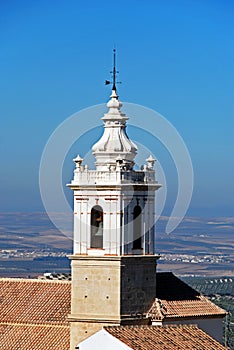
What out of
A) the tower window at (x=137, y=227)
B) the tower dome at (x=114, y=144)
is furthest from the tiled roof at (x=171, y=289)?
the tower dome at (x=114, y=144)

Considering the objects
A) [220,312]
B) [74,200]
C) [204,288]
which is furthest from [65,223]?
[204,288]

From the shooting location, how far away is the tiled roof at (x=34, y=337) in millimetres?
50688

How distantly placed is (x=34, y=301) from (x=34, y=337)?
1768 mm

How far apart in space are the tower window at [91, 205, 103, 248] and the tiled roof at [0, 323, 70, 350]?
3.10 metres

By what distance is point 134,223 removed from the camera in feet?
165

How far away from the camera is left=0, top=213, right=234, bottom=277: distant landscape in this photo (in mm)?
118438

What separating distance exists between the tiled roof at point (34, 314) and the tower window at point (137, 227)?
3.39 m

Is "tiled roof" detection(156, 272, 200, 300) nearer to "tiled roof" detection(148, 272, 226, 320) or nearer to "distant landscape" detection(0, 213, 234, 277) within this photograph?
"tiled roof" detection(148, 272, 226, 320)

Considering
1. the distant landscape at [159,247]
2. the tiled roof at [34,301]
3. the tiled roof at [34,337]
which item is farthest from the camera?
the distant landscape at [159,247]

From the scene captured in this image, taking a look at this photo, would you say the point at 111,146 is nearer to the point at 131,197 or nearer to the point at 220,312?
the point at 131,197

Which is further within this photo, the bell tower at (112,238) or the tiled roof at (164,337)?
the bell tower at (112,238)

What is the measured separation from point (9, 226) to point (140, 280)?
80.4 m

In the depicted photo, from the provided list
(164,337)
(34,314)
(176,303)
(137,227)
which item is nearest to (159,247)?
(34,314)

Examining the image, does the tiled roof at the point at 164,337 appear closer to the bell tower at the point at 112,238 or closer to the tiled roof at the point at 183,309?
the tiled roof at the point at 183,309
